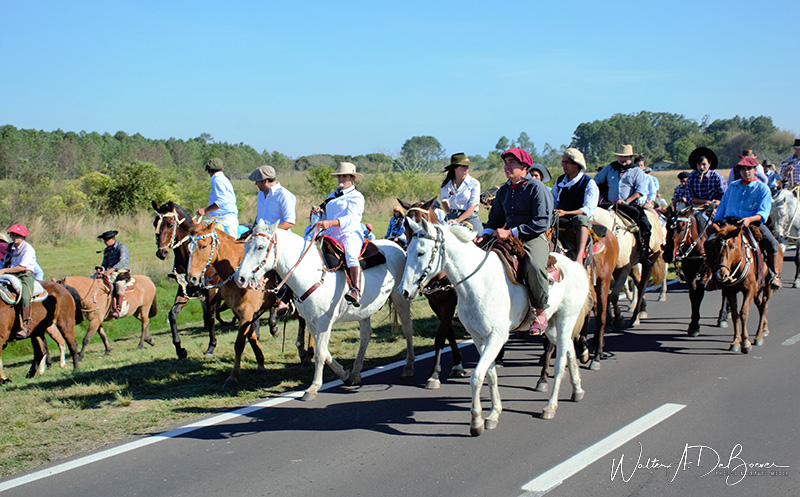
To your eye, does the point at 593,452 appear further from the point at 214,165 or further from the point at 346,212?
the point at 214,165

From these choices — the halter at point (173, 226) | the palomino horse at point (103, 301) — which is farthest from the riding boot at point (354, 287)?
the palomino horse at point (103, 301)

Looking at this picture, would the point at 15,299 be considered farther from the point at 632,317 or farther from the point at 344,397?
the point at 632,317

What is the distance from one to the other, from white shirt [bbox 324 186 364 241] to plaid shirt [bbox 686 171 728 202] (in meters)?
7.24

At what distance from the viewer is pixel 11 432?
698 cm

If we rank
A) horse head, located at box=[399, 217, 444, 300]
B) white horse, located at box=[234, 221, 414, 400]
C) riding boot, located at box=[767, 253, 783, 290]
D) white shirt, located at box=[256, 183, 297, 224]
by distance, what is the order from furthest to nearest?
riding boot, located at box=[767, 253, 783, 290] → white shirt, located at box=[256, 183, 297, 224] → white horse, located at box=[234, 221, 414, 400] → horse head, located at box=[399, 217, 444, 300]

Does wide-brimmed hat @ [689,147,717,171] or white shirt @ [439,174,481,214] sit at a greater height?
wide-brimmed hat @ [689,147,717,171]

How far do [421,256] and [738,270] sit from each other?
5.65 m

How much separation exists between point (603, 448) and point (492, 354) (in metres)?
1.32

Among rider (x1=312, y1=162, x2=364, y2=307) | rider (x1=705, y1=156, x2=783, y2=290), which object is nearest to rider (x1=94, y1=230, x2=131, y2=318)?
rider (x1=312, y1=162, x2=364, y2=307)

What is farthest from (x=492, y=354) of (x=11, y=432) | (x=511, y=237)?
(x=11, y=432)

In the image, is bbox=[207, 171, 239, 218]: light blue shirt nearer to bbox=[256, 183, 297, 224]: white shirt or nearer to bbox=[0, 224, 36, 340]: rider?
bbox=[256, 183, 297, 224]: white shirt

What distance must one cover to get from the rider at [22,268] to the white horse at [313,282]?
16.6 ft

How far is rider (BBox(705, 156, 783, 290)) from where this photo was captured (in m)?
9.94

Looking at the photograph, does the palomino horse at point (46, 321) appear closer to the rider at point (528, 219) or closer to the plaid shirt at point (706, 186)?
the rider at point (528, 219)
